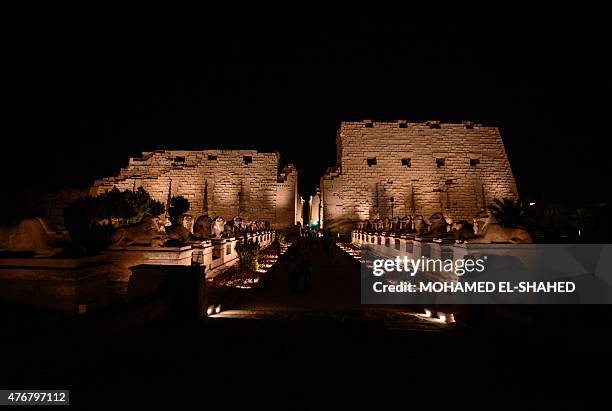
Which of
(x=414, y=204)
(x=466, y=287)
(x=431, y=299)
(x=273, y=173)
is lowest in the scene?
(x=431, y=299)

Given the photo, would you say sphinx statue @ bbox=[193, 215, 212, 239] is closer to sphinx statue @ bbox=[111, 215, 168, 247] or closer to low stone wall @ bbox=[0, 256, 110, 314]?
sphinx statue @ bbox=[111, 215, 168, 247]

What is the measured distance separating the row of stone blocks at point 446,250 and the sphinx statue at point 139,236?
195 inches

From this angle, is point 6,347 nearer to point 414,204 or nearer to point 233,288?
point 233,288

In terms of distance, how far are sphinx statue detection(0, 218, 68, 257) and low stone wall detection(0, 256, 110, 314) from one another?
0.23m

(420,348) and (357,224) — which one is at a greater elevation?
(357,224)

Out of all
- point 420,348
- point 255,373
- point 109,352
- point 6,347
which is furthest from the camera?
point 420,348

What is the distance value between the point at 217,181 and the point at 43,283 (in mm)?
24560

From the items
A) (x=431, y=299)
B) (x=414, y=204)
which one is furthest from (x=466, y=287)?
(x=414, y=204)

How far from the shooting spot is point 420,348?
2.97 m

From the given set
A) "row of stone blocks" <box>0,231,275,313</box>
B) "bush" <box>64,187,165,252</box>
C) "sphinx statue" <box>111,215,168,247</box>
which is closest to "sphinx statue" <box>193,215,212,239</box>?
"sphinx statue" <box>111,215,168,247</box>

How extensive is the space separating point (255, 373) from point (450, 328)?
2.41 m

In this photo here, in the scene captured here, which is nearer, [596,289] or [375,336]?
[375,336]

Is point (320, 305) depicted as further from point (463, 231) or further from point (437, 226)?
point (437, 226)

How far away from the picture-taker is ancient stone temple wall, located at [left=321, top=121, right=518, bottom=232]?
24837mm
